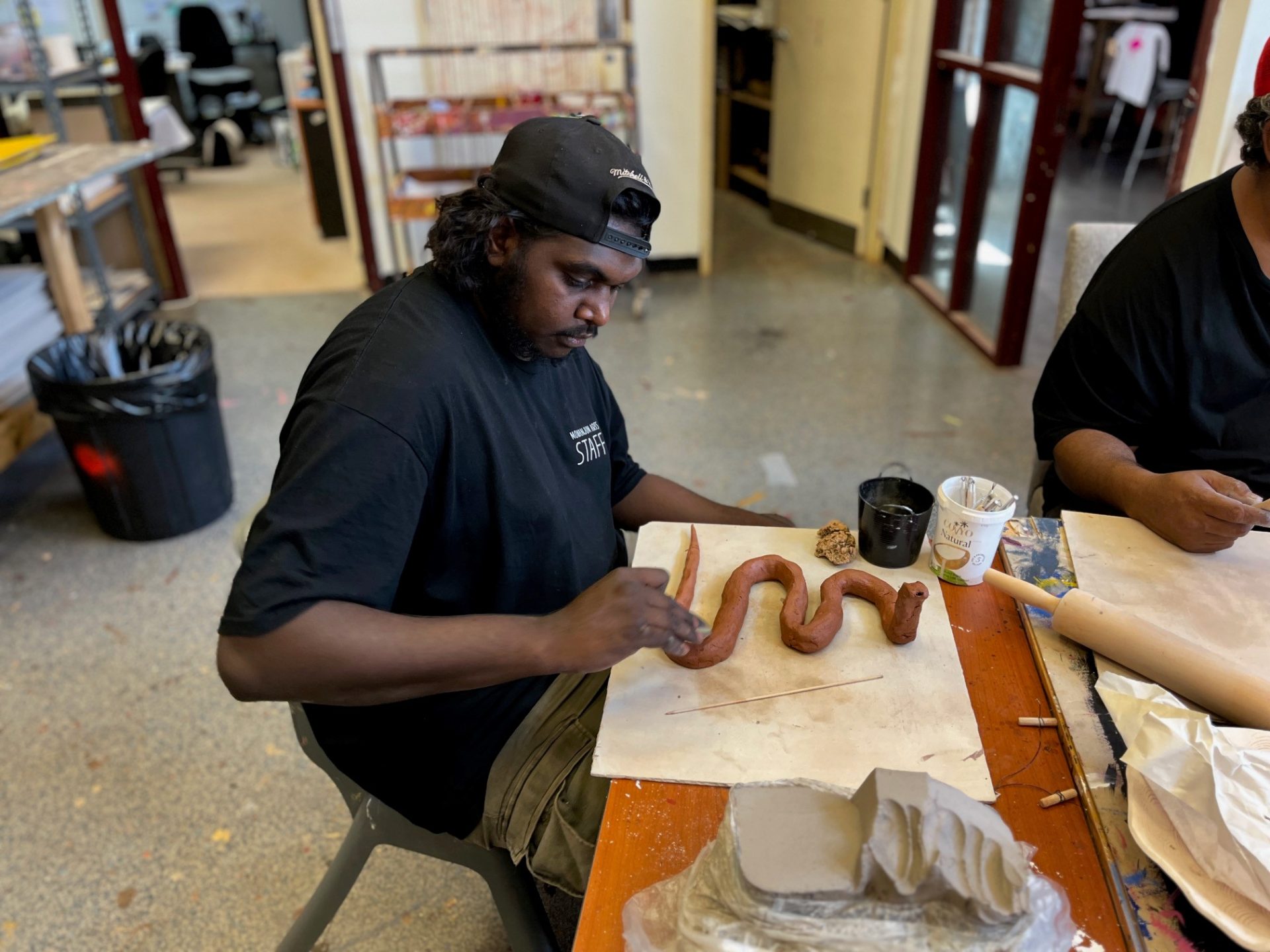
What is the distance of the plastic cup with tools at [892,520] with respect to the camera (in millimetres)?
1203

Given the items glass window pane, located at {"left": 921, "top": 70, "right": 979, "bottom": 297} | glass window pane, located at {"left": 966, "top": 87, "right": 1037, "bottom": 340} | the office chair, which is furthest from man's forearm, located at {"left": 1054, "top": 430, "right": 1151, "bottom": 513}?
the office chair

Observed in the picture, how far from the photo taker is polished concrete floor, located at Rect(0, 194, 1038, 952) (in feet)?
5.59

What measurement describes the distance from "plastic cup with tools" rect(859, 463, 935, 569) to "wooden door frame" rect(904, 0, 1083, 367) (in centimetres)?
263

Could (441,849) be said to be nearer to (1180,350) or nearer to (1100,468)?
(1100,468)

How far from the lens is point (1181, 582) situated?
1.18 meters

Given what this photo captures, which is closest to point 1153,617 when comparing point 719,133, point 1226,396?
point 1226,396

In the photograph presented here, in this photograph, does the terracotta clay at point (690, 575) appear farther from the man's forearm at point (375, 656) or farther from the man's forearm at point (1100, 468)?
the man's forearm at point (1100, 468)

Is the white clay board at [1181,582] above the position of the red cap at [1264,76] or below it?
below

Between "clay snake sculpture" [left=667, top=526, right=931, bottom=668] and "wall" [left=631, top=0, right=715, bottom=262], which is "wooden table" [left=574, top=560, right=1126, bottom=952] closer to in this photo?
"clay snake sculpture" [left=667, top=526, right=931, bottom=668]

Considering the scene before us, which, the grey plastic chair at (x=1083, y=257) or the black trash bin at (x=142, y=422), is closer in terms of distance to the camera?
the grey plastic chair at (x=1083, y=257)

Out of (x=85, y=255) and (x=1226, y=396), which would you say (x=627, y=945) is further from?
(x=85, y=255)

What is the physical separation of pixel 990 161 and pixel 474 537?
3.60 metres

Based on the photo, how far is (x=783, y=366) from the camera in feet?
12.7

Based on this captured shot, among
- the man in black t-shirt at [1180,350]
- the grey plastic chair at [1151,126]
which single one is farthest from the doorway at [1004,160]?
the man in black t-shirt at [1180,350]
